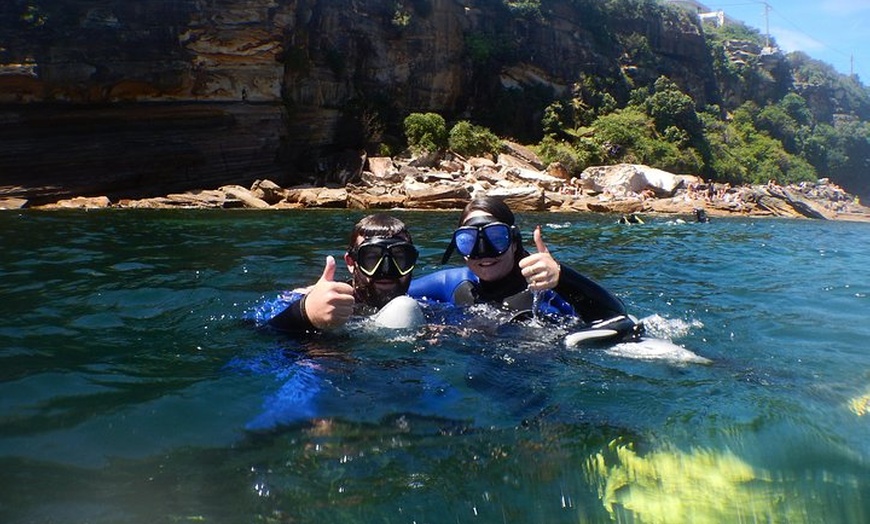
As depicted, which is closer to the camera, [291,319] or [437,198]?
[291,319]

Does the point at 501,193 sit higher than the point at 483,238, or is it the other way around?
the point at 483,238

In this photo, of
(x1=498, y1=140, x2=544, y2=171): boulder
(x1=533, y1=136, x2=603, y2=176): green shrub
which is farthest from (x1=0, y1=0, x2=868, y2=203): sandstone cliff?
(x1=498, y1=140, x2=544, y2=171): boulder

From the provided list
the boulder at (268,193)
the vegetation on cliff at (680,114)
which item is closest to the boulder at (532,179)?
the vegetation on cliff at (680,114)

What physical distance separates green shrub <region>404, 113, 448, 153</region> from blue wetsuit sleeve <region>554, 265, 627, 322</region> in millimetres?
21589

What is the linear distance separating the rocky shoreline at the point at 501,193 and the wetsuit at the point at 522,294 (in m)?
12.8

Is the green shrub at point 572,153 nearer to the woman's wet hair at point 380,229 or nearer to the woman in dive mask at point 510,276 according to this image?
the woman in dive mask at point 510,276

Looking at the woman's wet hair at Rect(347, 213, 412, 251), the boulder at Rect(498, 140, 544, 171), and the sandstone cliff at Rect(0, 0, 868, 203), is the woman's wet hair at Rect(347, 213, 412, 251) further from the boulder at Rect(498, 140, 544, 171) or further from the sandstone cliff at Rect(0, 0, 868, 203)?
the boulder at Rect(498, 140, 544, 171)

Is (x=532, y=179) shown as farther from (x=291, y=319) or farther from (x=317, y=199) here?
(x=291, y=319)

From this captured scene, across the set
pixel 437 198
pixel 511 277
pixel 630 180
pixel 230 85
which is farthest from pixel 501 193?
pixel 511 277

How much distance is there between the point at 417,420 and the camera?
2.53m

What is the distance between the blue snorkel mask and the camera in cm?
353

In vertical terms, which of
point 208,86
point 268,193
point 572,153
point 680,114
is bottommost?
point 268,193

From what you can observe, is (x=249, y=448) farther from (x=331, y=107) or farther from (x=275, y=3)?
(x=331, y=107)

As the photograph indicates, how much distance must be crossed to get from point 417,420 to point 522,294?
1.45 metres
